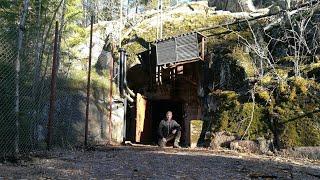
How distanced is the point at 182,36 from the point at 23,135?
9.16 metres

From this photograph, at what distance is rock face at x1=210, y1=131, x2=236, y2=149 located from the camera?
12016 mm

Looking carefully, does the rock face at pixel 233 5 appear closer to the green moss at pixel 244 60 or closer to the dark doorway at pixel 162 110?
the dark doorway at pixel 162 110

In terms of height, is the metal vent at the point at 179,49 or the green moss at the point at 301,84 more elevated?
the metal vent at the point at 179,49

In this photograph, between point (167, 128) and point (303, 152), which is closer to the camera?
point (303, 152)

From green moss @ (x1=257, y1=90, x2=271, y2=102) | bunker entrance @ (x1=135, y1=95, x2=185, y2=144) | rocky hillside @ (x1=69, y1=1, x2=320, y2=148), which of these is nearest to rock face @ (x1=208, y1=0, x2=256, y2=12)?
rocky hillside @ (x1=69, y1=1, x2=320, y2=148)

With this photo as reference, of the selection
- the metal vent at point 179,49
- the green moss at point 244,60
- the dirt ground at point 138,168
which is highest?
the metal vent at point 179,49

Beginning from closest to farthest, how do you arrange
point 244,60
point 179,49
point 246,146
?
1. point 246,146
2. point 244,60
3. point 179,49

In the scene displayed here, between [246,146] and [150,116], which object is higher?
[150,116]

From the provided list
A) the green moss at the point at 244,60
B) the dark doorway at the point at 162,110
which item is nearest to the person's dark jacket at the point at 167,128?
the green moss at the point at 244,60

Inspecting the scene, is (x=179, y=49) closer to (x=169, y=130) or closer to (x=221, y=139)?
(x=169, y=130)

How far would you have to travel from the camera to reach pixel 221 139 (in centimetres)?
1220

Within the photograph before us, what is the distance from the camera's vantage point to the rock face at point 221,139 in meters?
12.0

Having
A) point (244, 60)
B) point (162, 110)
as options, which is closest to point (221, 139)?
point (244, 60)

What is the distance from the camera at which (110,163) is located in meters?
7.34
